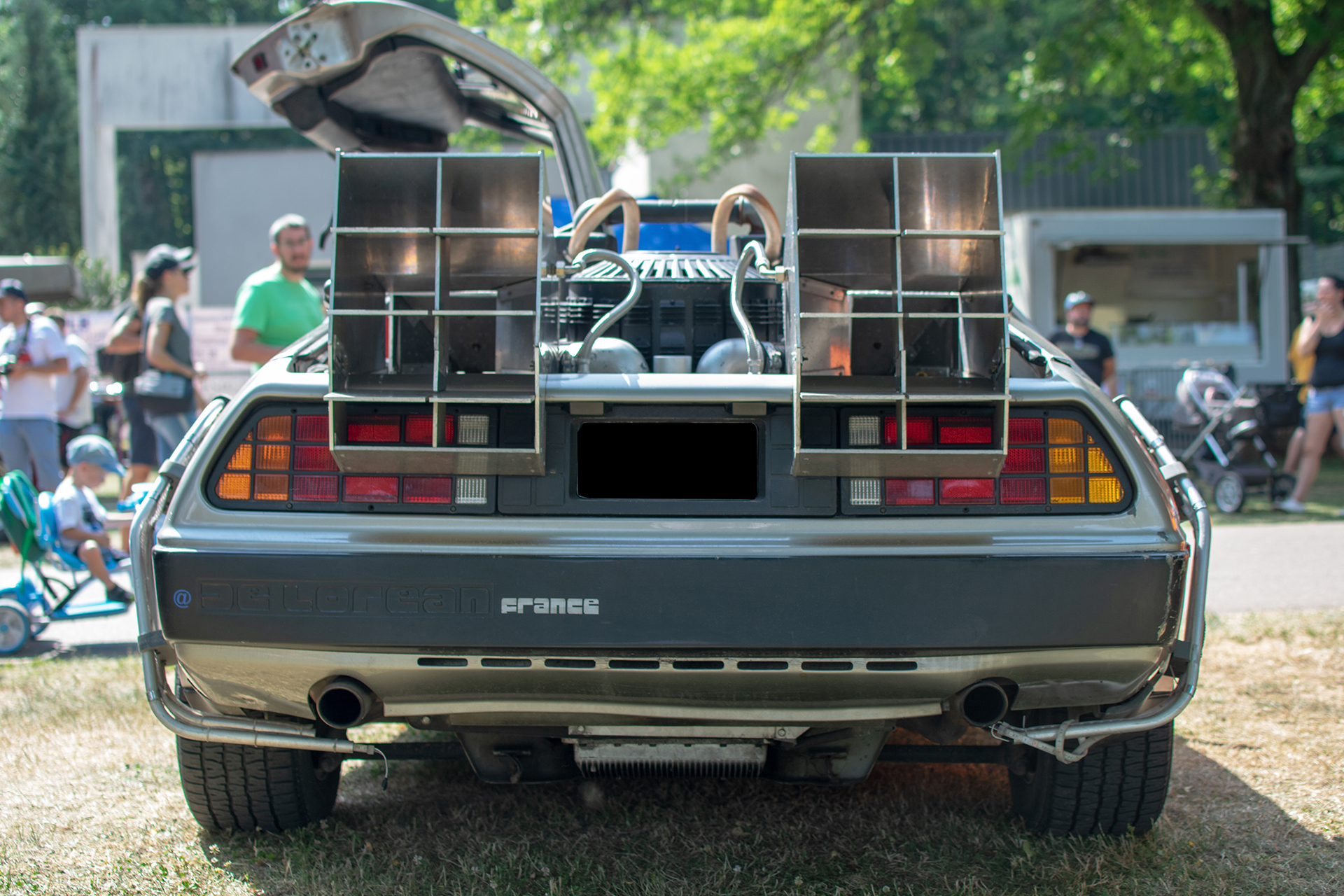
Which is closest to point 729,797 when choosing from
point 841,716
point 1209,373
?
point 841,716

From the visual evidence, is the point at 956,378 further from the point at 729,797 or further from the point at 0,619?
the point at 0,619

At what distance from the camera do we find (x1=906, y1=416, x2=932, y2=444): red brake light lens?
7.42ft

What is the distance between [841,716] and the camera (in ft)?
7.59

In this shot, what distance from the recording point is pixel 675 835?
288cm

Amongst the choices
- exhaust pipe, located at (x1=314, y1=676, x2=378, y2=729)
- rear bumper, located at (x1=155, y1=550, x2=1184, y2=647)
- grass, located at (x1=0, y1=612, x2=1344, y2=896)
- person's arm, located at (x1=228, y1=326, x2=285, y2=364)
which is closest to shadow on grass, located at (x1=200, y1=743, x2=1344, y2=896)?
grass, located at (x1=0, y1=612, x2=1344, y2=896)

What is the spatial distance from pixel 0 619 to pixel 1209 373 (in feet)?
31.8

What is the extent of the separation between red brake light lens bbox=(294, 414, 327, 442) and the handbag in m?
3.95

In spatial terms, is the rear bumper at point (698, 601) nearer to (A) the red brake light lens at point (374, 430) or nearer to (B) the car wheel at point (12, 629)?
(A) the red brake light lens at point (374, 430)

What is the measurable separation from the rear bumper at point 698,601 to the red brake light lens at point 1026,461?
7.9 inches

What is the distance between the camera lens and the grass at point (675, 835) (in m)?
2.58

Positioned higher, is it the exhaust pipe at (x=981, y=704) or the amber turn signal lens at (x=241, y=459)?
the amber turn signal lens at (x=241, y=459)

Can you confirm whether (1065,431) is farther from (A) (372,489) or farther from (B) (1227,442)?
(B) (1227,442)

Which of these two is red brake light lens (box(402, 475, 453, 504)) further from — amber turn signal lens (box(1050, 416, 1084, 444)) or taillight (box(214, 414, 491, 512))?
amber turn signal lens (box(1050, 416, 1084, 444))

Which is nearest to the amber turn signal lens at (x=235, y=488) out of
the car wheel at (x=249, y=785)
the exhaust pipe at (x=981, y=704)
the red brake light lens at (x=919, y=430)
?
the car wheel at (x=249, y=785)
